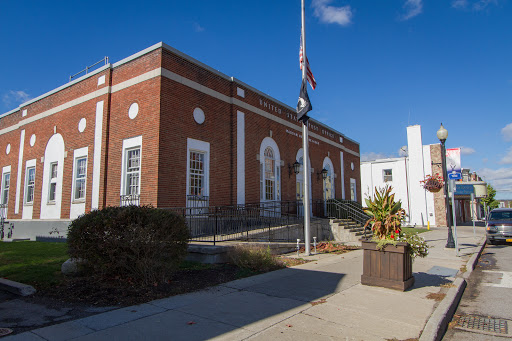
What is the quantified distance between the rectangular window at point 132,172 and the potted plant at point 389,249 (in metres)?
9.47

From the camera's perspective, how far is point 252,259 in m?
8.83

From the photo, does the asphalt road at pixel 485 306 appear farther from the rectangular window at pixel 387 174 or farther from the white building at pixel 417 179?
the rectangular window at pixel 387 174

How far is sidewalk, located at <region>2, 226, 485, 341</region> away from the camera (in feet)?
14.5

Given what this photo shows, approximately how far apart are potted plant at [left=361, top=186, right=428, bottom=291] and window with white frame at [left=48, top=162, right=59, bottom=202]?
1608cm

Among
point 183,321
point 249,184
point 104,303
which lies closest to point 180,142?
point 249,184

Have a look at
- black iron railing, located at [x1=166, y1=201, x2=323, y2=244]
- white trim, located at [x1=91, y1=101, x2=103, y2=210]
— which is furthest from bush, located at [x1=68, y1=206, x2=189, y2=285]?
white trim, located at [x1=91, y1=101, x2=103, y2=210]

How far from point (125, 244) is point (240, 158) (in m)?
10.7

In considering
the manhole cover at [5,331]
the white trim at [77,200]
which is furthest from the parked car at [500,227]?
the manhole cover at [5,331]

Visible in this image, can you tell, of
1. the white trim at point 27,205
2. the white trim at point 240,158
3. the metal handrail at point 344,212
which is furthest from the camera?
the metal handrail at point 344,212

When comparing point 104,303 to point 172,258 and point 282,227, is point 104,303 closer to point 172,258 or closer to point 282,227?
point 172,258

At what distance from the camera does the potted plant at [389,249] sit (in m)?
7.02

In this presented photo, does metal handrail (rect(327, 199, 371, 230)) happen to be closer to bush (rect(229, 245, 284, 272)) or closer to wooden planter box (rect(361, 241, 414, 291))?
bush (rect(229, 245, 284, 272))

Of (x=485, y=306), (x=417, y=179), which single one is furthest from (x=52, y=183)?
(x=417, y=179)

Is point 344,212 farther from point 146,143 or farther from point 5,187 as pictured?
point 5,187
